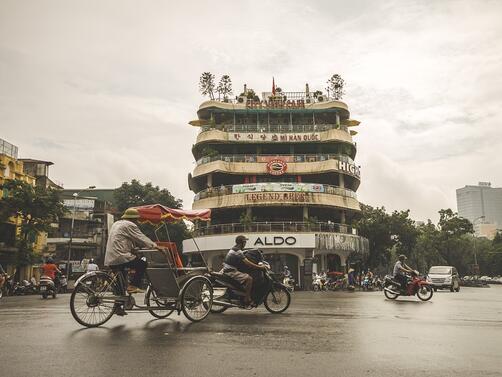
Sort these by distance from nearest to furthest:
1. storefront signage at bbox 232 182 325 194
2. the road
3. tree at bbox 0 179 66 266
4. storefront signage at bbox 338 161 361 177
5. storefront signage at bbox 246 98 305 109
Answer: the road, tree at bbox 0 179 66 266, storefront signage at bbox 232 182 325 194, storefront signage at bbox 338 161 361 177, storefront signage at bbox 246 98 305 109

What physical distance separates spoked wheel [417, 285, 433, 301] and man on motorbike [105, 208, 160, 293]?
38.4 ft

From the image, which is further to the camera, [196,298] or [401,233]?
[401,233]

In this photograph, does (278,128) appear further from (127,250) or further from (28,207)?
(127,250)

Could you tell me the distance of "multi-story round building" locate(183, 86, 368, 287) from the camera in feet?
128

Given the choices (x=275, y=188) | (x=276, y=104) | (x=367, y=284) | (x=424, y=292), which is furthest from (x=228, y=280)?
(x=276, y=104)

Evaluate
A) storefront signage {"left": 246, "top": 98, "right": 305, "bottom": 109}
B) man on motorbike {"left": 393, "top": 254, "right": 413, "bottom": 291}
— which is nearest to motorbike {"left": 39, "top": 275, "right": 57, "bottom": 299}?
man on motorbike {"left": 393, "top": 254, "right": 413, "bottom": 291}

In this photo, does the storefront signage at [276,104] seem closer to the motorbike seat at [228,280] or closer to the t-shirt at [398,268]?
the t-shirt at [398,268]

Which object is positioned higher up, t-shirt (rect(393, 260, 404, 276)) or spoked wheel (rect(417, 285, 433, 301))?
t-shirt (rect(393, 260, 404, 276))

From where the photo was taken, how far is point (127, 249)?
26.0ft

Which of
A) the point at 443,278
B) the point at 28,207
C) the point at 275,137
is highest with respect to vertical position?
the point at 275,137

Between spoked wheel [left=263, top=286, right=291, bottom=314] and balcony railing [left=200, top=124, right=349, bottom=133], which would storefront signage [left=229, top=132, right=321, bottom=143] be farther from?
spoked wheel [left=263, top=286, right=291, bottom=314]

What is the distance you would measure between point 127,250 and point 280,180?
35.6 meters

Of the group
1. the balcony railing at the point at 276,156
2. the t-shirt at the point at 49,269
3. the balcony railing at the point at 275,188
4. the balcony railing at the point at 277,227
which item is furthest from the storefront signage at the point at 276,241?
the t-shirt at the point at 49,269

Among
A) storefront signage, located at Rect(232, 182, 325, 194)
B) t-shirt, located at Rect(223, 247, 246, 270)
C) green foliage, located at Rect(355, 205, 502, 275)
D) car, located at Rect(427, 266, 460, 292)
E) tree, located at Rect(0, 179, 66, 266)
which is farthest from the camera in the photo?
green foliage, located at Rect(355, 205, 502, 275)
